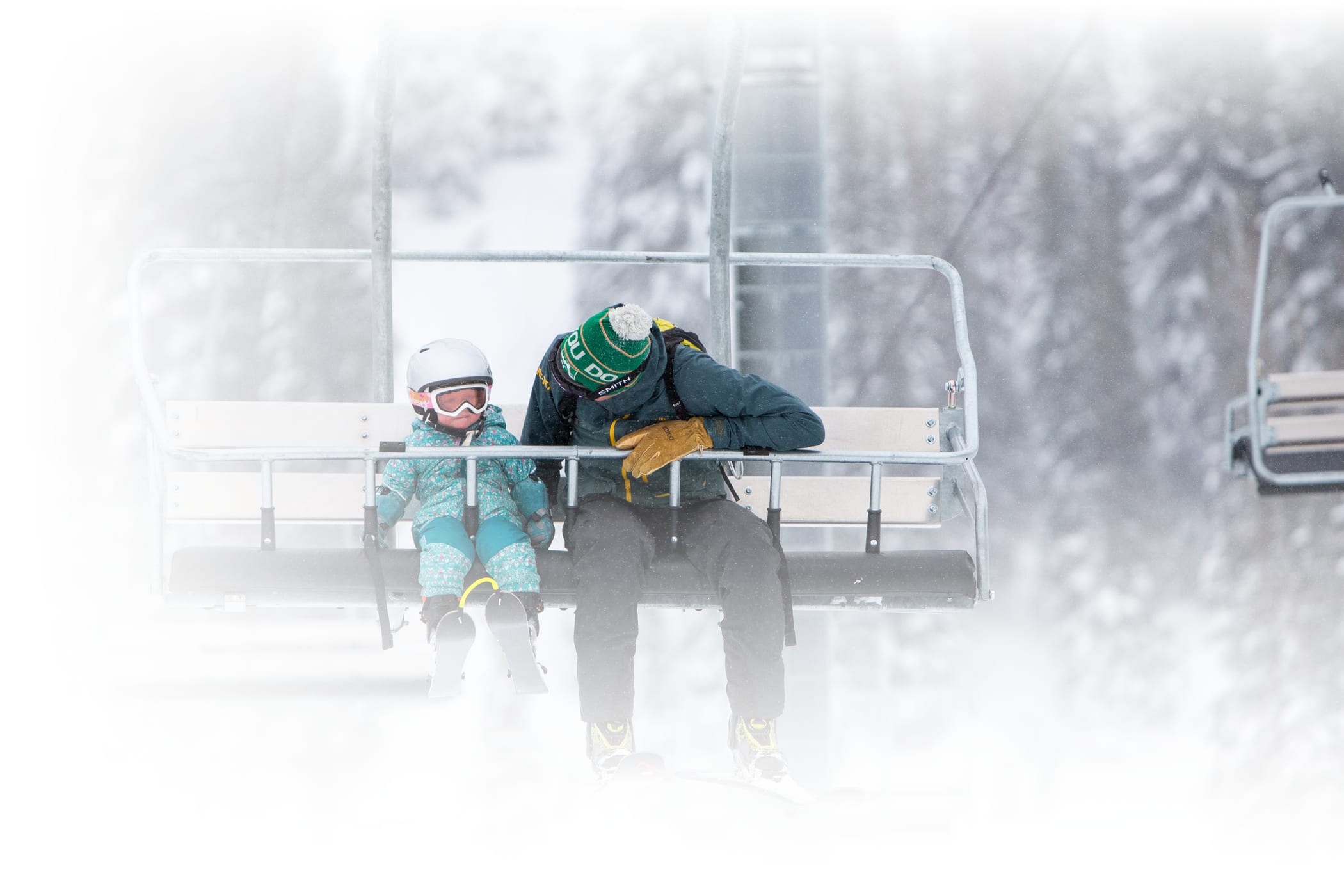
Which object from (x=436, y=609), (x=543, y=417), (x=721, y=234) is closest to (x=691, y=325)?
(x=721, y=234)

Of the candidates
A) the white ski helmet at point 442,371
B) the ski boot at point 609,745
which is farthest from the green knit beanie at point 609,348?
the ski boot at point 609,745

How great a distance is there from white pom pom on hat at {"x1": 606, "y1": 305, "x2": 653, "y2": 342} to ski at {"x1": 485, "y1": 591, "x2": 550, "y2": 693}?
1.78ft

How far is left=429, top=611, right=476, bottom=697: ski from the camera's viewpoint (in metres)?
2.07

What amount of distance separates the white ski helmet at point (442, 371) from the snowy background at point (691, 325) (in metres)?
4.68

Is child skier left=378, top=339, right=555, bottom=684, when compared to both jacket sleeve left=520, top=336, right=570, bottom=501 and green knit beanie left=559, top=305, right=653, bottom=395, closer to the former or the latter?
jacket sleeve left=520, top=336, right=570, bottom=501

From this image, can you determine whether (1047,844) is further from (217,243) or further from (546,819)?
(217,243)

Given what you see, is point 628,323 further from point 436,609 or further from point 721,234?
point 721,234

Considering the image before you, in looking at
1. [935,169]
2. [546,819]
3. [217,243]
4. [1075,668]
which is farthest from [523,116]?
[1075,668]

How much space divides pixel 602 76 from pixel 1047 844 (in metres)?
6.47

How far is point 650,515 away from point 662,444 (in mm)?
206

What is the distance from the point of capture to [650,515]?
2361 millimetres

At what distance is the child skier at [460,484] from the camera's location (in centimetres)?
218

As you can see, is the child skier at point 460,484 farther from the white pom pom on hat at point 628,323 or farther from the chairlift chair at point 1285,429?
the chairlift chair at point 1285,429

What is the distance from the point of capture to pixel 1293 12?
905 cm
